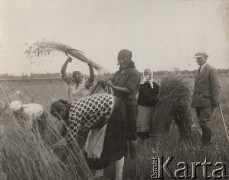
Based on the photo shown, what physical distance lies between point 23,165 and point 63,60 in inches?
37.4

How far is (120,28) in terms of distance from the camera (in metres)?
2.92

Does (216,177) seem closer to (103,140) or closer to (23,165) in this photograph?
(103,140)

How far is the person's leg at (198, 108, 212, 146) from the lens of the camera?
2.89 metres

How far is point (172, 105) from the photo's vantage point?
3.15m

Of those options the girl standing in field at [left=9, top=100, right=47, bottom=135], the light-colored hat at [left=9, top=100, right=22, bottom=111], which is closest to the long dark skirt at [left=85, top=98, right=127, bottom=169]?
the girl standing in field at [left=9, top=100, right=47, bottom=135]

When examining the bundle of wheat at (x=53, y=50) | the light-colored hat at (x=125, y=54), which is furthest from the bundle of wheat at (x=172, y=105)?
the bundle of wheat at (x=53, y=50)

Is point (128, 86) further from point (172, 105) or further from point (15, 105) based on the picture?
point (15, 105)

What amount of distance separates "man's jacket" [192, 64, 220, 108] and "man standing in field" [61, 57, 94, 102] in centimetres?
94

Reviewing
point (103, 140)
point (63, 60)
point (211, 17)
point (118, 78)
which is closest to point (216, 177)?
point (103, 140)

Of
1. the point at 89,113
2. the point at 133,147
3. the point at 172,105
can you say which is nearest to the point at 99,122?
the point at 89,113

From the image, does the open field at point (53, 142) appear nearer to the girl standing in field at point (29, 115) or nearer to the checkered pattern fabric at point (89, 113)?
the girl standing in field at point (29, 115)

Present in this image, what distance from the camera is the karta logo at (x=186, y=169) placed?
2557mm

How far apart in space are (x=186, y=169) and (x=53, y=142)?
3.40ft

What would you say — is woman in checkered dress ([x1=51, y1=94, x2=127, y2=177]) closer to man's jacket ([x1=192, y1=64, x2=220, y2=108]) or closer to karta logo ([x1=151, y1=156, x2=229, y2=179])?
karta logo ([x1=151, y1=156, x2=229, y2=179])
